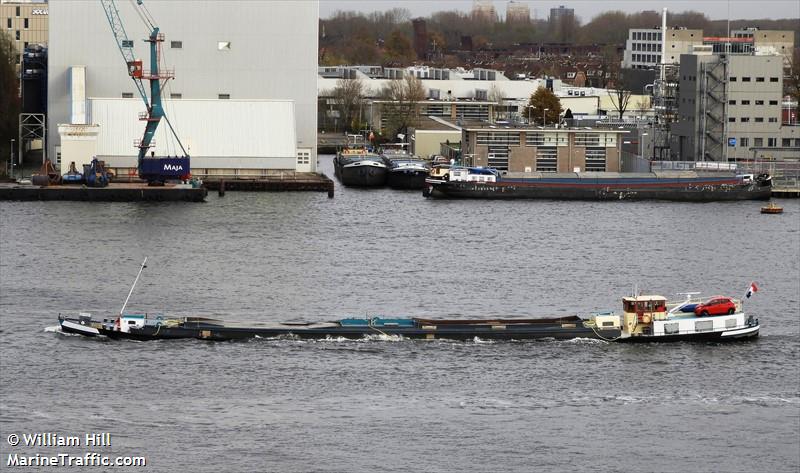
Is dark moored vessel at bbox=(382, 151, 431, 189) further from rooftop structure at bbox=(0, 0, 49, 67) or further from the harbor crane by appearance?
rooftop structure at bbox=(0, 0, 49, 67)

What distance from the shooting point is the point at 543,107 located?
66562 millimetres

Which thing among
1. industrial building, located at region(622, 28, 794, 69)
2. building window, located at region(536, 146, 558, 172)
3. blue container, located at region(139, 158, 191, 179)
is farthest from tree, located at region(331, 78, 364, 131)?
blue container, located at region(139, 158, 191, 179)

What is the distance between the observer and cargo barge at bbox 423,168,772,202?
45.7m

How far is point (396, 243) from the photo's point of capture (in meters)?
34.9

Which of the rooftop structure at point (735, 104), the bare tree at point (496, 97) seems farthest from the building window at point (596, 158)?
the bare tree at point (496, 97)

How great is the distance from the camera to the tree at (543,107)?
65812mm

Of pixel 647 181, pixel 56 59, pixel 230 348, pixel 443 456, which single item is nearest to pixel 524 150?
pixel 647 181

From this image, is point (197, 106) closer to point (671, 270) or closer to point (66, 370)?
point (671, 270)

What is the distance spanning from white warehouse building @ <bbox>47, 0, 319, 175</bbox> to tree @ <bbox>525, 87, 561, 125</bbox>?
705 inches

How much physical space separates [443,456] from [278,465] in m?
2.00

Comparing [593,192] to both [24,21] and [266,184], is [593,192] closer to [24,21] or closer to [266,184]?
[266,184]

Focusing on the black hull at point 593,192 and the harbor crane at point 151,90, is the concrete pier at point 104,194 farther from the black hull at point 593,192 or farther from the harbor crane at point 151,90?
the black hull at point 593,192

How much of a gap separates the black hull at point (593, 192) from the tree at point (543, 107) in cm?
1877

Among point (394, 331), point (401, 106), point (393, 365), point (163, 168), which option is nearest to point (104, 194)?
point (163, 168)
